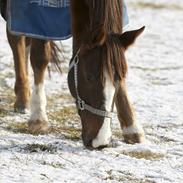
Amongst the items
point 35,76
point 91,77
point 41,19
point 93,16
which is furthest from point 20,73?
point 93,16

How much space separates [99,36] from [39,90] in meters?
1.37

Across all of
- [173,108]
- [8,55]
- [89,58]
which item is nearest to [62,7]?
[89,58]

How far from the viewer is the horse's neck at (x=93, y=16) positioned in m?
4.20

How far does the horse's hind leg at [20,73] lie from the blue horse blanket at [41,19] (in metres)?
0.71

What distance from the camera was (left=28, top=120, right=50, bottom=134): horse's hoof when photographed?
16.5 ft

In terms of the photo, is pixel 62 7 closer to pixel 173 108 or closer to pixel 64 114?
pixel 64 114

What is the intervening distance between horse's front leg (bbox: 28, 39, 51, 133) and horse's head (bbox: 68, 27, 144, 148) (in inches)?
30.3

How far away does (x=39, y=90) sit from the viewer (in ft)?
17.4

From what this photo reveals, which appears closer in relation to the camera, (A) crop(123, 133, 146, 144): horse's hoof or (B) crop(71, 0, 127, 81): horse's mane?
(B) crop(71, 0, 127, 81): horse's mane

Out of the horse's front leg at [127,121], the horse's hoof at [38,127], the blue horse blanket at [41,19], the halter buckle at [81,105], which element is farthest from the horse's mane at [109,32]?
the horse's hoof at [38,127]

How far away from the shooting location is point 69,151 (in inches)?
178

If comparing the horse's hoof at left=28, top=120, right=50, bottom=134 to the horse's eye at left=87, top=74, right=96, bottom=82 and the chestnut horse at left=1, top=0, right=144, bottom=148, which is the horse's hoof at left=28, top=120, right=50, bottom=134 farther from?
the horse's eye at left=87, top=74, right=96, bottom=82

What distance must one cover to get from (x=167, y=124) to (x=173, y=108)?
1.99ft

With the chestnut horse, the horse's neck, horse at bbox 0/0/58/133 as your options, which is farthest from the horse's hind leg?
the horse's neck
